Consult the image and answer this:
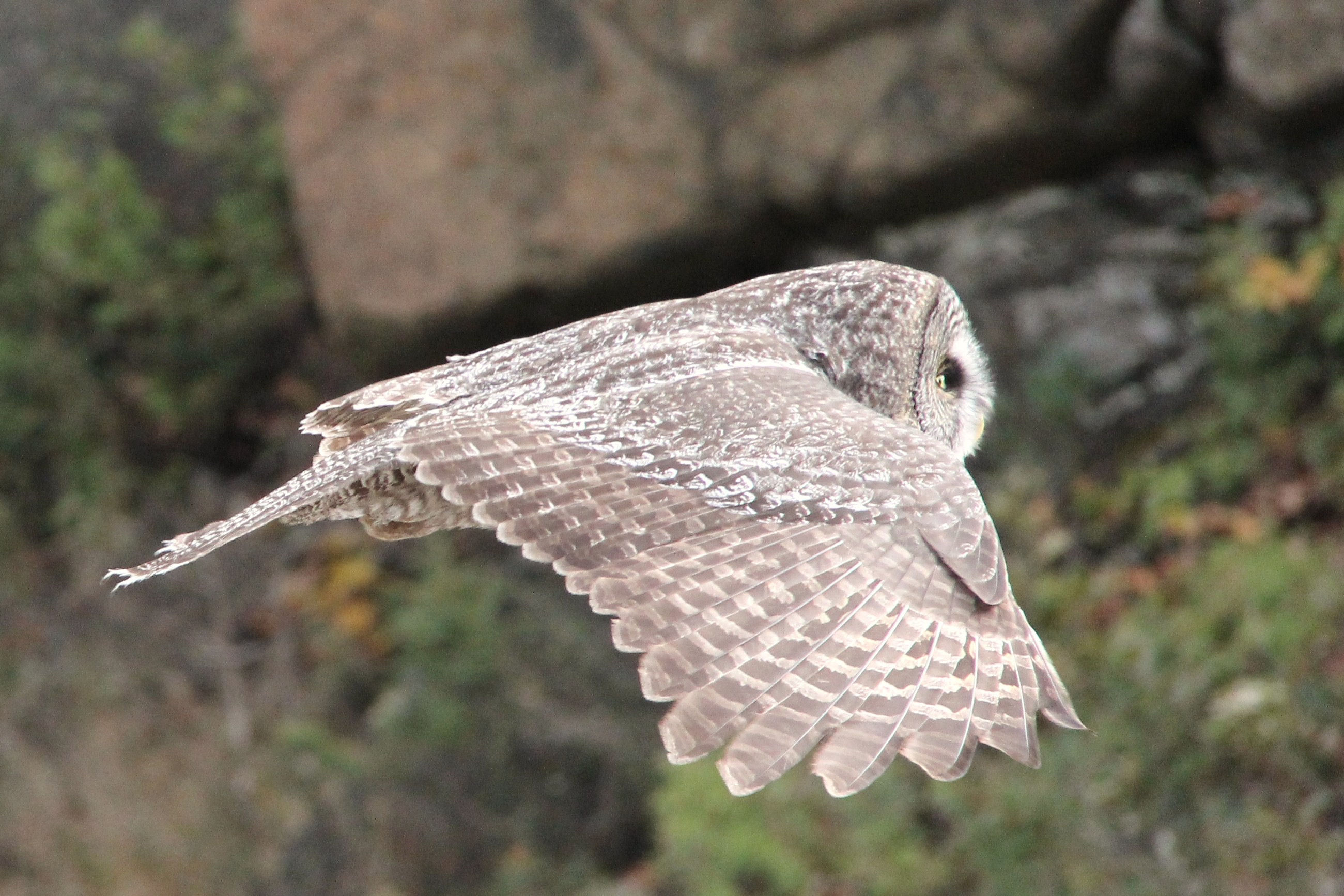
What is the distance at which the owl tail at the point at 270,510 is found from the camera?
10.7ft

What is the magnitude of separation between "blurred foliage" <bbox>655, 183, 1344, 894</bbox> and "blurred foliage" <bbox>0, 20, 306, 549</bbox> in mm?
3081

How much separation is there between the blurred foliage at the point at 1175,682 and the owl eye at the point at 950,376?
6.18 ft

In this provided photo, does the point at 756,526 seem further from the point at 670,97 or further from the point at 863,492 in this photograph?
the point at 670,97

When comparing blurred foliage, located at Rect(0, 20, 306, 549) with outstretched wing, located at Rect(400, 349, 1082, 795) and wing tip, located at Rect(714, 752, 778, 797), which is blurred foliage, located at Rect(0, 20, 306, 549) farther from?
wing tip, located at Rect(714, 752, 778, 797)

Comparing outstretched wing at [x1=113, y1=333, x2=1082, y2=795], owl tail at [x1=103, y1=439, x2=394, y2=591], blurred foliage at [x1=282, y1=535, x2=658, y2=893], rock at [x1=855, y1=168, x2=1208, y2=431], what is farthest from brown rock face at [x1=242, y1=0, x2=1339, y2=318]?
owl tail at [x1=103, y1=439, x2=394, y2=591]

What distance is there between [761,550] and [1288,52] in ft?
13.5

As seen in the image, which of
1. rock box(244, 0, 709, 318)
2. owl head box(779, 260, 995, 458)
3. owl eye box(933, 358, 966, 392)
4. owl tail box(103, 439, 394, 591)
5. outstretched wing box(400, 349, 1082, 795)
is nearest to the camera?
outstretched wing box(400, 349, 1082, 795)

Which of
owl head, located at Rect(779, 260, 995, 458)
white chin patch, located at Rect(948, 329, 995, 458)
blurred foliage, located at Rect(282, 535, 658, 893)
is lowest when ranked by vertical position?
blurred foliage, located at Rect(282, 535, 658, 893)

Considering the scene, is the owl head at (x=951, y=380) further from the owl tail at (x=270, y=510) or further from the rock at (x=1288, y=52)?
the rock at (x=1288, y=52)

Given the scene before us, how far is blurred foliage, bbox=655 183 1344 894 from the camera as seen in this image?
5.30m

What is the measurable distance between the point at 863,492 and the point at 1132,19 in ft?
13.5

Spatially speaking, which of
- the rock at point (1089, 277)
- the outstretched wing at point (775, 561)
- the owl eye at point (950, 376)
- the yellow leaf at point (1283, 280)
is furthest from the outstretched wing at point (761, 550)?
the rock at point (1089, 277)

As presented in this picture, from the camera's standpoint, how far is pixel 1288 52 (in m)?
6.37

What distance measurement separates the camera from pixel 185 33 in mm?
8609
